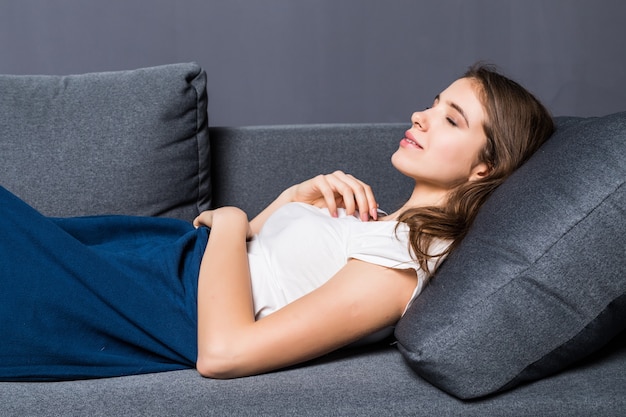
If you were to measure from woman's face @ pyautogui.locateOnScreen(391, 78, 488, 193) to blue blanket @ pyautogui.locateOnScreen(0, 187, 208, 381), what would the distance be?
0.54 metres

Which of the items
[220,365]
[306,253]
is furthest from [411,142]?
[220,365]

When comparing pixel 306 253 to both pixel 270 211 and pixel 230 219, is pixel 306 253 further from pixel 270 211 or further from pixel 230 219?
pixel 270 211

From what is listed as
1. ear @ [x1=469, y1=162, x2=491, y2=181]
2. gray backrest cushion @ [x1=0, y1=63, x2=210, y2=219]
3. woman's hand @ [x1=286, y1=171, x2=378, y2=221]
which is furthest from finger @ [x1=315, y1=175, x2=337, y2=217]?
gray backrest cushion @ [x1=0, y1=63, x2=210, y2=219]

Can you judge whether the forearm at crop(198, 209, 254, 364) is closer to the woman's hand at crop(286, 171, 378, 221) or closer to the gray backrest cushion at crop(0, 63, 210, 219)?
the woman's hand at crop(286, 171, 378, 221)

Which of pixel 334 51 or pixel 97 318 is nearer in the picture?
pixel 97 318

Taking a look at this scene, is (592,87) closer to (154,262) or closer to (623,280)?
(623,280)

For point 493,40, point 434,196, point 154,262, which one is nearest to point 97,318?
point 154,262

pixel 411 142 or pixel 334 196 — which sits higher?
pixel 411 142

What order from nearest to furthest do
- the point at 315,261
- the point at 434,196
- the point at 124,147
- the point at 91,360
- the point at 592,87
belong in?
the point at 91,360 < the point at 315,261 < the point at 434,196 < the point at 124,147 < the point at 592,87

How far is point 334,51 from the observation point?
2766mm

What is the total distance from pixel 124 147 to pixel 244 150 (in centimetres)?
36

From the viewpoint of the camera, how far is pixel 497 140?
61.7 inches

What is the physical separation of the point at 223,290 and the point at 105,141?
79cm

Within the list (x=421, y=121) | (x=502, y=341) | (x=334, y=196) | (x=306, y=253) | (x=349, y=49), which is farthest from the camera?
(x=349, y=49)
